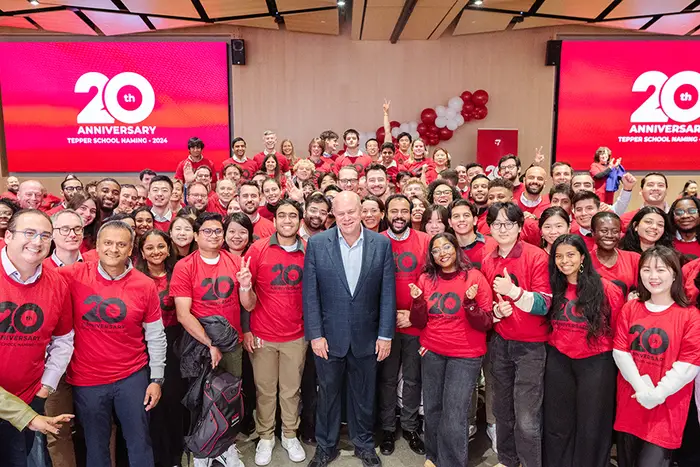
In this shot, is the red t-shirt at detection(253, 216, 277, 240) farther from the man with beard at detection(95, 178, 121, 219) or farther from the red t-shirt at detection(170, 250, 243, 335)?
the man with beard at detection(95, 178, 121, 219)

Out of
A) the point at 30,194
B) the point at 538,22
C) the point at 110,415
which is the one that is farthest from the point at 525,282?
the point at 538,22

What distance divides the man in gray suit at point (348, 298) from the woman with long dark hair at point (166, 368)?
0.89 m

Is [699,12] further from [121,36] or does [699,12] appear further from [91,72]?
[91,72]

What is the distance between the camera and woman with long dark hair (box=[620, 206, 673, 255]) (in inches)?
129

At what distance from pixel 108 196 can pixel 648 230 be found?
4.31 meters

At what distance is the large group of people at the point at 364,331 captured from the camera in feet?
8.50

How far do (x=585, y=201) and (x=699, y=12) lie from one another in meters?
6.80

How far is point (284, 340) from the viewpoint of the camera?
3.42 metres

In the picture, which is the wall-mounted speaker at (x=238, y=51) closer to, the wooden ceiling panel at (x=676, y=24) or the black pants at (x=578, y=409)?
the wooden ceiling panel at (x=676, y=24)

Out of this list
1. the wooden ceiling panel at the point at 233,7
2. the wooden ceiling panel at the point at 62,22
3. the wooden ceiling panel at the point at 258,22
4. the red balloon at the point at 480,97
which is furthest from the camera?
the red balloon at the point at 480,97

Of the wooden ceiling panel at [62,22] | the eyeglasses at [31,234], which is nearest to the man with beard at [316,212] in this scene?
the eyeglasses at [31,234]

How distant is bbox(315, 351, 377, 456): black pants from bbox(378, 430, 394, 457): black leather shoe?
0.66 ft

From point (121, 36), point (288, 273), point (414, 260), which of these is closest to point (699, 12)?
point (414, 260)

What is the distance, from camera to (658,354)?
8.59ft
